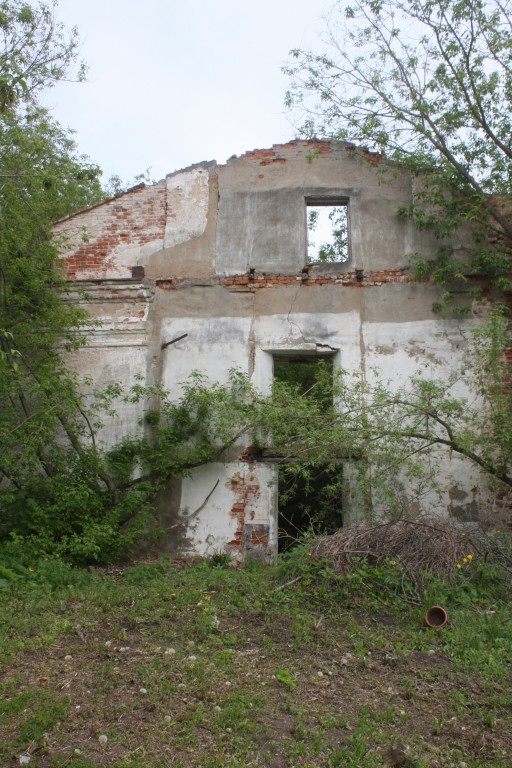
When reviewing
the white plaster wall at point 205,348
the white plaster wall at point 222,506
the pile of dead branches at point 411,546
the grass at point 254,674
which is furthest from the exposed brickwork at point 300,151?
the grass at point 254,674

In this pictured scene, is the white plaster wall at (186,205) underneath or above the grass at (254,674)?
above

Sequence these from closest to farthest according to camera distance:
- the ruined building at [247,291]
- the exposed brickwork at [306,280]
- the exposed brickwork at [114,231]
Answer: the ruined building at [247,291] < the exposed brickwork at [306,280] < the exposed brickwork at [114,231]

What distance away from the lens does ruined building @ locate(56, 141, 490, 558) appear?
9266 millimetres

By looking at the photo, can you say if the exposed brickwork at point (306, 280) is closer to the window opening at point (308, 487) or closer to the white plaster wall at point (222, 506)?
the window opening at point (308, 487)

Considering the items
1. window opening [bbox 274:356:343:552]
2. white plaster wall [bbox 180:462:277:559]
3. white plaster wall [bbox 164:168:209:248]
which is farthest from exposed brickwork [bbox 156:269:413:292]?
white plaster wall [bbox 180:462:277:559]

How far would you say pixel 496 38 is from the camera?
367 inches

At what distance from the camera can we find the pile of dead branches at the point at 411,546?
7.11 m

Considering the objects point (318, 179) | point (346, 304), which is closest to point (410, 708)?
point (346, 304)

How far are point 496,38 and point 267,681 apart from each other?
878cm

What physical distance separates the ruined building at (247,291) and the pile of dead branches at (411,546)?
1539 millimetres

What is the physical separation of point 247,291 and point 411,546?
4.50 m

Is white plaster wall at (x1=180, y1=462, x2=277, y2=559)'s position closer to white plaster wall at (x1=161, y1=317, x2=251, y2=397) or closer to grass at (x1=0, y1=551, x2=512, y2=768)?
white plaster wall at (x1=161, y1=317, x2=251, y2=397)

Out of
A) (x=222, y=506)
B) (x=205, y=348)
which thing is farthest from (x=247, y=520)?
(x=205, y=348)

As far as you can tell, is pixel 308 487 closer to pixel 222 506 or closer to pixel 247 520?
pixel 247 520
